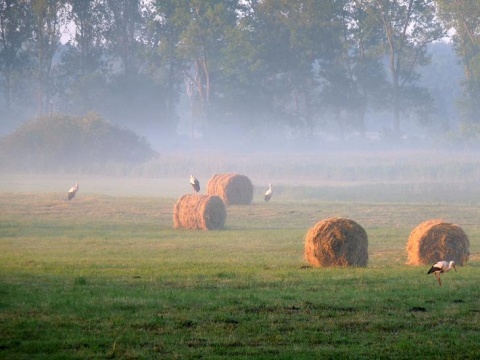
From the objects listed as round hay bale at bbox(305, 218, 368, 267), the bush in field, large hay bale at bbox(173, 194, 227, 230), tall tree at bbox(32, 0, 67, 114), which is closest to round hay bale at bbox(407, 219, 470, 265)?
round hay bale at bbox(305, 218, 368, 267)

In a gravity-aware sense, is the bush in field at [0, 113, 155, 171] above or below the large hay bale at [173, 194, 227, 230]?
above

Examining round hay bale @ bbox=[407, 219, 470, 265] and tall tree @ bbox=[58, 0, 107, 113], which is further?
tall tree @ bbox=[58, 0, 107, 113]

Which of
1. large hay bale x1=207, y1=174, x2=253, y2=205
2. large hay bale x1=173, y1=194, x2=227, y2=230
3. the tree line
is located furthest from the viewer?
the tree line

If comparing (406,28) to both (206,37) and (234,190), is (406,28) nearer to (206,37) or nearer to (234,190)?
(206,37)

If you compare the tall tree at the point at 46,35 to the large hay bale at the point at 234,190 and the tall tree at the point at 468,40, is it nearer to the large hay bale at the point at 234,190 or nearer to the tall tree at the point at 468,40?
the tall tree at the point at 468,40

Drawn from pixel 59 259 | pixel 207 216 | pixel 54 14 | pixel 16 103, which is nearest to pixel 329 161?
pixel 54 14

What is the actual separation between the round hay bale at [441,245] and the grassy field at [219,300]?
59 centimetres

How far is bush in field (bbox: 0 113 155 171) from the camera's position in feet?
280

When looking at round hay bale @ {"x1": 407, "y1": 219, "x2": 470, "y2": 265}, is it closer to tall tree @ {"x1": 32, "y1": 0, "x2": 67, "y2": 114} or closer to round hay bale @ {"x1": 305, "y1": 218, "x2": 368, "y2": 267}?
round hay bale @ {"x1": 305, "y1": 218, "x2": 368, "y2": 267}

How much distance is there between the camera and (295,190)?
62.0 m

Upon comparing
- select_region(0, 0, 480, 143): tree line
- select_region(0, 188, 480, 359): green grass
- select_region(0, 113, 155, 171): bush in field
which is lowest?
select_region(0, 188, 480, 359): green grass

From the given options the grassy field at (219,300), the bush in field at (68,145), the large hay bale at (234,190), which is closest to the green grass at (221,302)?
the grassy field at (219,300)

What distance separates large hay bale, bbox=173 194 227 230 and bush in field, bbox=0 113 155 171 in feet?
156

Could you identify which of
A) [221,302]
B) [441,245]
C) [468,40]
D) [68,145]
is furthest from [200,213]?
[468,40]
